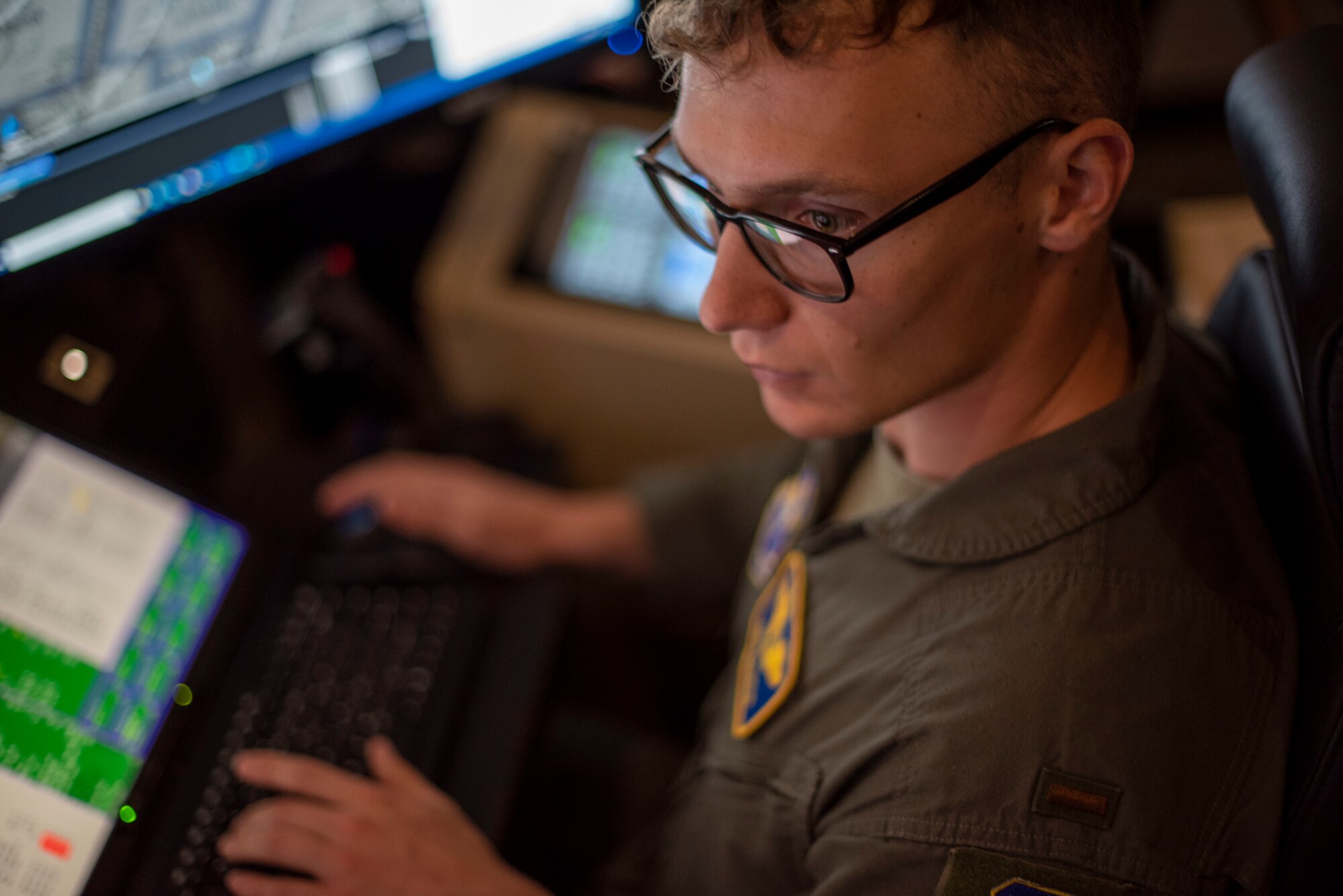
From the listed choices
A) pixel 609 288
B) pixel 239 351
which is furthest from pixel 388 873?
pixel 239 351

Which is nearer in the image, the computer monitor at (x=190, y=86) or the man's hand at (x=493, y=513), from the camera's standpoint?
the computer monitor at (x=190, y=86)

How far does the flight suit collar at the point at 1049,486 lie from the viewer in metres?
0.64

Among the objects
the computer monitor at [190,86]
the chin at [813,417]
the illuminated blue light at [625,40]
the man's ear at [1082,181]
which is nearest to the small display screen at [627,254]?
the illuminated blue light at [625,40]

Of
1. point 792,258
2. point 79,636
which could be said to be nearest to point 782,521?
point 792,258

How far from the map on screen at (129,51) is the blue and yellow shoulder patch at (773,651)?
65 cm

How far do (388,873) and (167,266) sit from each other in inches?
36.5

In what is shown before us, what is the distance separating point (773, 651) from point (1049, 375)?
1.00ft

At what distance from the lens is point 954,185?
22.5 inches

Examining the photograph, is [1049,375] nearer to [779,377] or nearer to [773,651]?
[779,377]

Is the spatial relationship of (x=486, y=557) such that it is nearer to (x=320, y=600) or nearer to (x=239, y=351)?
(x=320, y=600)

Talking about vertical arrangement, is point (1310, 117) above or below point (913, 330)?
above

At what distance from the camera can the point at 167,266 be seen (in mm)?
1299

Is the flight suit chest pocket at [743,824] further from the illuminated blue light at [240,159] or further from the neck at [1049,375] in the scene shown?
the illuminated blue light at [240,159]

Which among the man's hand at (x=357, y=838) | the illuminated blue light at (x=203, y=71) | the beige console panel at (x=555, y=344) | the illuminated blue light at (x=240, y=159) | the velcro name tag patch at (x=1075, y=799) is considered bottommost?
the man's hand at (x=357, y=838)
